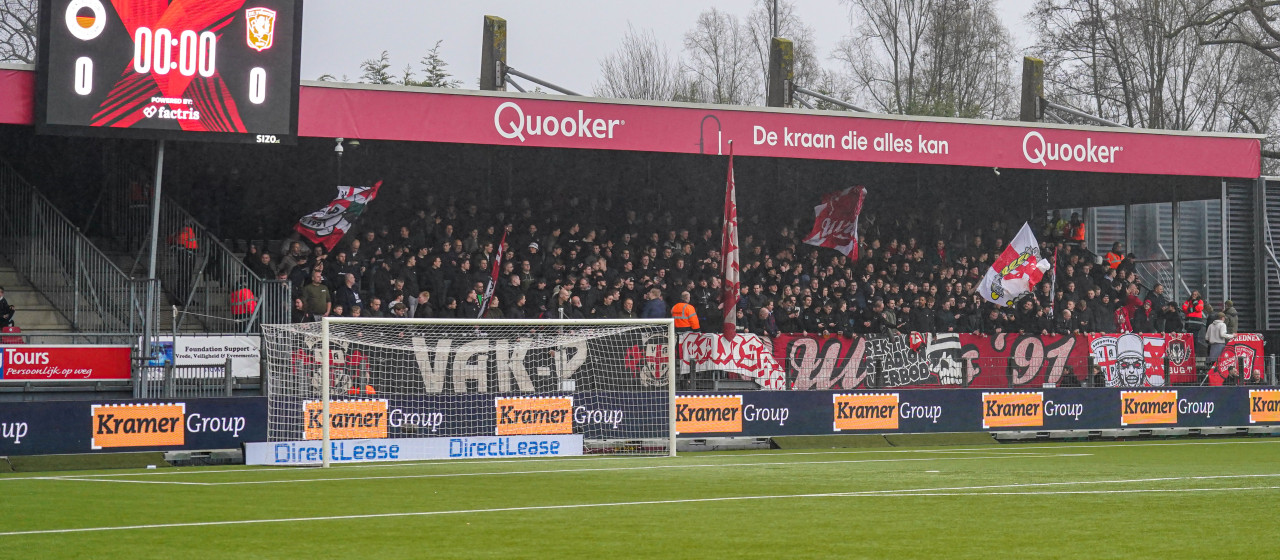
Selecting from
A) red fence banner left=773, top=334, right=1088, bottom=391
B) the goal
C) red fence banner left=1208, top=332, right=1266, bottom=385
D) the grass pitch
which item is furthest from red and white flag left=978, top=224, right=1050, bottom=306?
the grass pitch

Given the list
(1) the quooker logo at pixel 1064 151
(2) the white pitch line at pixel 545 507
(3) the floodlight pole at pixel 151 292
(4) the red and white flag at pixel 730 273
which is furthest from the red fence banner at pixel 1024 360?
(3) the floodlight pole at pixel 151 292

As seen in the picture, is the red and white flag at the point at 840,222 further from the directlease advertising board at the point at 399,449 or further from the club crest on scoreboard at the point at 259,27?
the club crest on scoreboard at the point at 259,27

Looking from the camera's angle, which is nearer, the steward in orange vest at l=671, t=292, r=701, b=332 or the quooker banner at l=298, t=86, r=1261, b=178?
the quooker banner at l=298, t=86, r=1261, b=178

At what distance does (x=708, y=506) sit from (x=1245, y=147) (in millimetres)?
23833

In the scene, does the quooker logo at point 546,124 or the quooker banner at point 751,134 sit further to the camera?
the quooker logo at point 546,124

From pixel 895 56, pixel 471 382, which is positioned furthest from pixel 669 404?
pixel 895 56

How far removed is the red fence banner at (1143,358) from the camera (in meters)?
28.2

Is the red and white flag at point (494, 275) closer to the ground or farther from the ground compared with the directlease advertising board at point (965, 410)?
farther from the ground

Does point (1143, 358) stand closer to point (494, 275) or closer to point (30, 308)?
point (494, 275)

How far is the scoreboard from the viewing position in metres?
21.4

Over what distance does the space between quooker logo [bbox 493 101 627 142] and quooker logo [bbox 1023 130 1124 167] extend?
8.98m

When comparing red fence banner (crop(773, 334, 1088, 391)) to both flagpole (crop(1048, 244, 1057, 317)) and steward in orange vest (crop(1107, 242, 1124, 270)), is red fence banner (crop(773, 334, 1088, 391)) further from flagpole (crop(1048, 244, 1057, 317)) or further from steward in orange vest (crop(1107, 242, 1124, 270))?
steward in orange vest (crop(1107, 242, 1124, 270))

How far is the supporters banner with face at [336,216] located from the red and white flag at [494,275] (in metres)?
2.60

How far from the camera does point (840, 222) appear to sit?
31.9 metres
